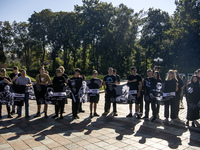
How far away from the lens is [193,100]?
662 centimetres

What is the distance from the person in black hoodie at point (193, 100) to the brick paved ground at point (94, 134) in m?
0.36

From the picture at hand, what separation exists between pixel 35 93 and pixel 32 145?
10.5ft

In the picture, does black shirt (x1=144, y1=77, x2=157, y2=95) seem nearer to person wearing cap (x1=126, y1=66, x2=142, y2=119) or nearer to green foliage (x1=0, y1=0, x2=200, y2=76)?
person wearing cap (x1=126, y1=66, x2=142, y2=119)

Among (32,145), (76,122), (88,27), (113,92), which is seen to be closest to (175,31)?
(88,27)

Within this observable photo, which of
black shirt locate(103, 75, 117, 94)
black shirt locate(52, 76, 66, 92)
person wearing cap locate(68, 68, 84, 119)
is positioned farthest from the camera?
black shirt locate(103, 75, 117, 94)

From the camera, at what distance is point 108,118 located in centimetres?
752

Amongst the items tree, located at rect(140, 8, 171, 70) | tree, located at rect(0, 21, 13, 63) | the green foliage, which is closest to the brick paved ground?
the green foliage

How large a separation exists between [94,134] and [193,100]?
3715 mm

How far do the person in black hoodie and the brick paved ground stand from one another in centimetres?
36

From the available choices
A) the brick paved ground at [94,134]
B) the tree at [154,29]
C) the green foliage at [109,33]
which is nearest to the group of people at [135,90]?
the brick paved ground at [94,134]

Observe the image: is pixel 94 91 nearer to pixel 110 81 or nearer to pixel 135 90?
pixel 110 81

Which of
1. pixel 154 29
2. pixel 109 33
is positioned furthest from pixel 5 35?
pixel 154 29

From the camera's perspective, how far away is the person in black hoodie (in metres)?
6.51

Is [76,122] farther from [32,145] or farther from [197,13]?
[197,13]
